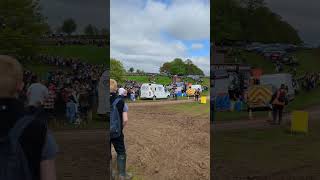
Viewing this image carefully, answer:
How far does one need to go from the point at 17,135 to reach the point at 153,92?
22340 millimetres

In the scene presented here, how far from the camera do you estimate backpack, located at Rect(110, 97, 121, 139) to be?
19.4 feet

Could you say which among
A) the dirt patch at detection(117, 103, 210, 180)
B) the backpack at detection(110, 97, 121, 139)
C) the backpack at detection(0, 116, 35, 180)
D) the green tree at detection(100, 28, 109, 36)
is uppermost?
the green tree at detection(100, 28, 109, 36)

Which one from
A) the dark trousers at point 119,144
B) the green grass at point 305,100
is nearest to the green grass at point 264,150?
the green grass at point 305,100

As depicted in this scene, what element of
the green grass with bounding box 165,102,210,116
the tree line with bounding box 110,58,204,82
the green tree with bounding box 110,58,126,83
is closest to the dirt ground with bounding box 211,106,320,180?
the tree line with bounding box 110,58,204,82

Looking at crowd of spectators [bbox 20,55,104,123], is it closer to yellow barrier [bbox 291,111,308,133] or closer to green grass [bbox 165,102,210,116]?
yellow barrier [bbox 291,111,308,133]

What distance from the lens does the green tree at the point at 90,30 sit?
6.64 metres

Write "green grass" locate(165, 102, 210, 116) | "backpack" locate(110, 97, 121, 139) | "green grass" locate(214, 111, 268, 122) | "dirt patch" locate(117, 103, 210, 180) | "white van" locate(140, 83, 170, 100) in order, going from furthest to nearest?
1. "white van" locate(140, 83, 170, 100)
2. "green grass" locate(165, 102, 210, 116)
3. "dirt patch" locate(117, 103, 210, 180)
4. "green grass" locate(214, 111, 268, 122)
5. "backpack" locate(110, 97, 121, 139)

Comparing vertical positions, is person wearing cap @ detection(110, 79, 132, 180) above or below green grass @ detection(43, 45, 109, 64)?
below

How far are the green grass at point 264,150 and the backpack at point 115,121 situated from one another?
1.72 meters

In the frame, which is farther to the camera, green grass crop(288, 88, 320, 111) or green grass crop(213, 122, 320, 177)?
green grass crop(288, 88, 320, 111)

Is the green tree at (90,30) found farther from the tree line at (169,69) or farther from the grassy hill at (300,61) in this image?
the tree line at (169,69)

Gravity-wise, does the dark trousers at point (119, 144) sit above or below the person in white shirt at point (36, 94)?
below

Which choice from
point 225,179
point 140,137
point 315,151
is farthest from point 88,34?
point 140,137

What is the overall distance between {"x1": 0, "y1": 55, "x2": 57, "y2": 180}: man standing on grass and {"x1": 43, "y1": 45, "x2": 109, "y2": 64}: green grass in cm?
508
